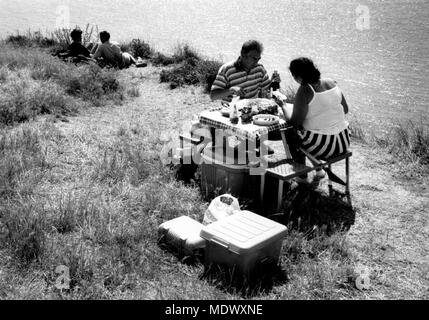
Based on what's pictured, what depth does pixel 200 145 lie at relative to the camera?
5.29m

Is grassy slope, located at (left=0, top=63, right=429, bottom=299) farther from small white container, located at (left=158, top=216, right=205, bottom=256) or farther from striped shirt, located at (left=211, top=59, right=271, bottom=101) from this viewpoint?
striped shirt, located at (left=211, top=59, right=271, bottom=101)

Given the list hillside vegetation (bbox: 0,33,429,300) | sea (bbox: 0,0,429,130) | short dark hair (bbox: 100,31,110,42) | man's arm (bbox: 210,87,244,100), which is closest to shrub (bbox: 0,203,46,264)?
hillside vegetation (bbox: 0,33,429,300)

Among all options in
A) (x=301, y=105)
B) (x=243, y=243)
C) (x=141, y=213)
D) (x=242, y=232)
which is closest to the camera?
(x=243, y=243)

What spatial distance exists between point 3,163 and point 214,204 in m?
2.18

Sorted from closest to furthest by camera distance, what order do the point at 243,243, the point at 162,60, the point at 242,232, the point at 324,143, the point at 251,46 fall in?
the point at 243,243 → the point at 242,232 → the point at 324,143 → the point at 251,46 → the point at 162,60

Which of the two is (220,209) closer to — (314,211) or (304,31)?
(314,211)

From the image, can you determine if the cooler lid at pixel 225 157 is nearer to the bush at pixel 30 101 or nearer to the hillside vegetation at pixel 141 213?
the hillside vegetation at pixel 141 213

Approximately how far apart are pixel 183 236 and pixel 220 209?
0.48 meters

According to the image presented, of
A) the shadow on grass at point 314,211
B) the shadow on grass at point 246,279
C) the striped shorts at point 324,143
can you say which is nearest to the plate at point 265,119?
the striped shorts at point 324,143

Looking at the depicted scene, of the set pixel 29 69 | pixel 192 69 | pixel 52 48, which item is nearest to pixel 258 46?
pixel 192 69

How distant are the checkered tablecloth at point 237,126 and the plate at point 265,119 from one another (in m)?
0.03

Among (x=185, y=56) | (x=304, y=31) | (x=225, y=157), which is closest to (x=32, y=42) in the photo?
(x=185, y=56)

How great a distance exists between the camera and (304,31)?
16.4 meters
